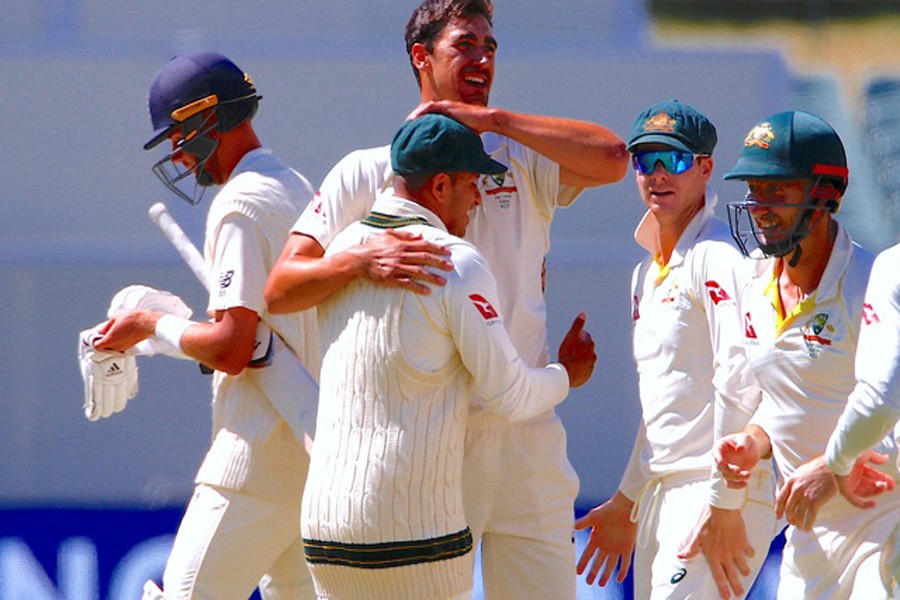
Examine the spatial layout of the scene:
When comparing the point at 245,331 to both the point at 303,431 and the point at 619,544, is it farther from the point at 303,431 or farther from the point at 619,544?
the point at 619,544

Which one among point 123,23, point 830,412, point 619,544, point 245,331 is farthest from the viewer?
point 123,23

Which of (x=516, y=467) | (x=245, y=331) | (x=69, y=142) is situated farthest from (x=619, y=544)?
(x=69, y=142)

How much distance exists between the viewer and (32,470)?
7031 millimetres

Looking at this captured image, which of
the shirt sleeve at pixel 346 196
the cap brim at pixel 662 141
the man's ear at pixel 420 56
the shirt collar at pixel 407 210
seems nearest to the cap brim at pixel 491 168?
the shirt collar at pixel 407 210

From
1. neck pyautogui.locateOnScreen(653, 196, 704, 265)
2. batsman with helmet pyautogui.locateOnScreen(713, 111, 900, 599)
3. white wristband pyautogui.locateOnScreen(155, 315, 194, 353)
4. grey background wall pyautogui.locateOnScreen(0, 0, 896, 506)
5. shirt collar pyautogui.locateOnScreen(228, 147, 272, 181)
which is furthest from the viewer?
grey background wall pyautogui.locateOnScreen(0, 0, 896, 506)

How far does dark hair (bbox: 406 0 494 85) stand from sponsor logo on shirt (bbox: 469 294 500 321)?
0.76m

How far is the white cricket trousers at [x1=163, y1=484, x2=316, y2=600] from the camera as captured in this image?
409 centimetres

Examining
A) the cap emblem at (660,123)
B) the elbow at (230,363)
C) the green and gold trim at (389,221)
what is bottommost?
the elbow at (230,363)

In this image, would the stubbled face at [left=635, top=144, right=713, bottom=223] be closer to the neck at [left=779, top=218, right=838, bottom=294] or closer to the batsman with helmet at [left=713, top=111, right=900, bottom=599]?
the batsman with helmet at [left=713, top=111, right=900, bottom=599]

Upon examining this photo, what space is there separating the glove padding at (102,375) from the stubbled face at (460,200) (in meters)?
1.14

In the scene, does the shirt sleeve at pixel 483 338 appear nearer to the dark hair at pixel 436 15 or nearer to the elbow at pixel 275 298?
the elbow at pixel 275 298

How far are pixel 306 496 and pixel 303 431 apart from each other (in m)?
0.52

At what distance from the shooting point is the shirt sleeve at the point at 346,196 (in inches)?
153

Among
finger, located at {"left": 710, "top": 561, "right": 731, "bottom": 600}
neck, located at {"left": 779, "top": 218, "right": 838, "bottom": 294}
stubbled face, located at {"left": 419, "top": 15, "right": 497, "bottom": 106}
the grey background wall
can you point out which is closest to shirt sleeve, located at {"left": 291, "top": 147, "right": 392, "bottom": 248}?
stubbled face, located at {"left": 419, "top": 15, "right": 497, "bottom": 106}
